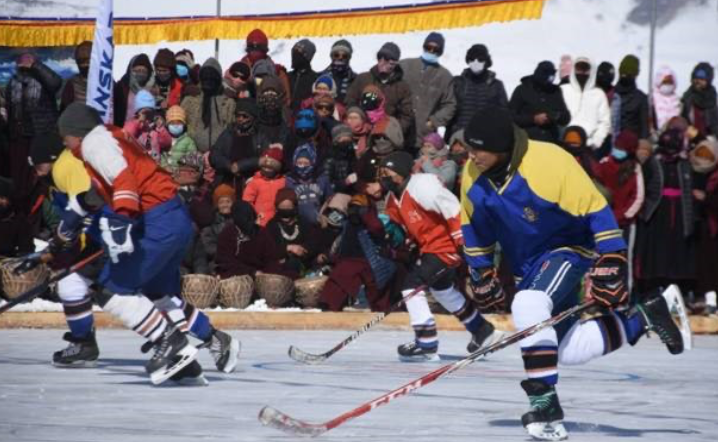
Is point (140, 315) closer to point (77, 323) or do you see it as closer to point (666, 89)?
point (77, 323)

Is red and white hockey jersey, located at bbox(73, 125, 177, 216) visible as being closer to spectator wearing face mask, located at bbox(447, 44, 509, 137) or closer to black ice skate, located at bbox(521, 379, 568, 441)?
black ice skate, located at bbox(521, 379, 568, 441)

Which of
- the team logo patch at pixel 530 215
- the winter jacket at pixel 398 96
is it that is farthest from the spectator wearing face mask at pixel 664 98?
the team logo patch at pixel 530 215

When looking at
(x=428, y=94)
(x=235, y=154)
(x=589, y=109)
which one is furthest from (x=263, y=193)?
(x=589, y=109)

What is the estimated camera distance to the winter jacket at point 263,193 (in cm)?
1421

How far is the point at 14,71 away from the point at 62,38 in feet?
1.57

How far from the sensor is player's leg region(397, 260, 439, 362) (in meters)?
11.5

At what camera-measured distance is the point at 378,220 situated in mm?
13648

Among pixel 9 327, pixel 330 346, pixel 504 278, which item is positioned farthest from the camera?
pixel 504 278

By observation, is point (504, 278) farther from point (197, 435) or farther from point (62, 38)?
point (197, 435)

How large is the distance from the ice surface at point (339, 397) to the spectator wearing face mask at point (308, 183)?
198 cm

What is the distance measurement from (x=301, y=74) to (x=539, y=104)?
2.00m

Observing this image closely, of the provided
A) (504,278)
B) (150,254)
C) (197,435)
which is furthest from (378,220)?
(197,435)

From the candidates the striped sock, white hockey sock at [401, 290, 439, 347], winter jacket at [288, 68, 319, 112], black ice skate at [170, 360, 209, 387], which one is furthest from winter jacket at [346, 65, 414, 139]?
black ice skate at [170, 360, 209, 387]

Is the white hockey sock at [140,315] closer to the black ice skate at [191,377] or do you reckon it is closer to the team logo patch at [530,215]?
the black ice skate at [191,377]
